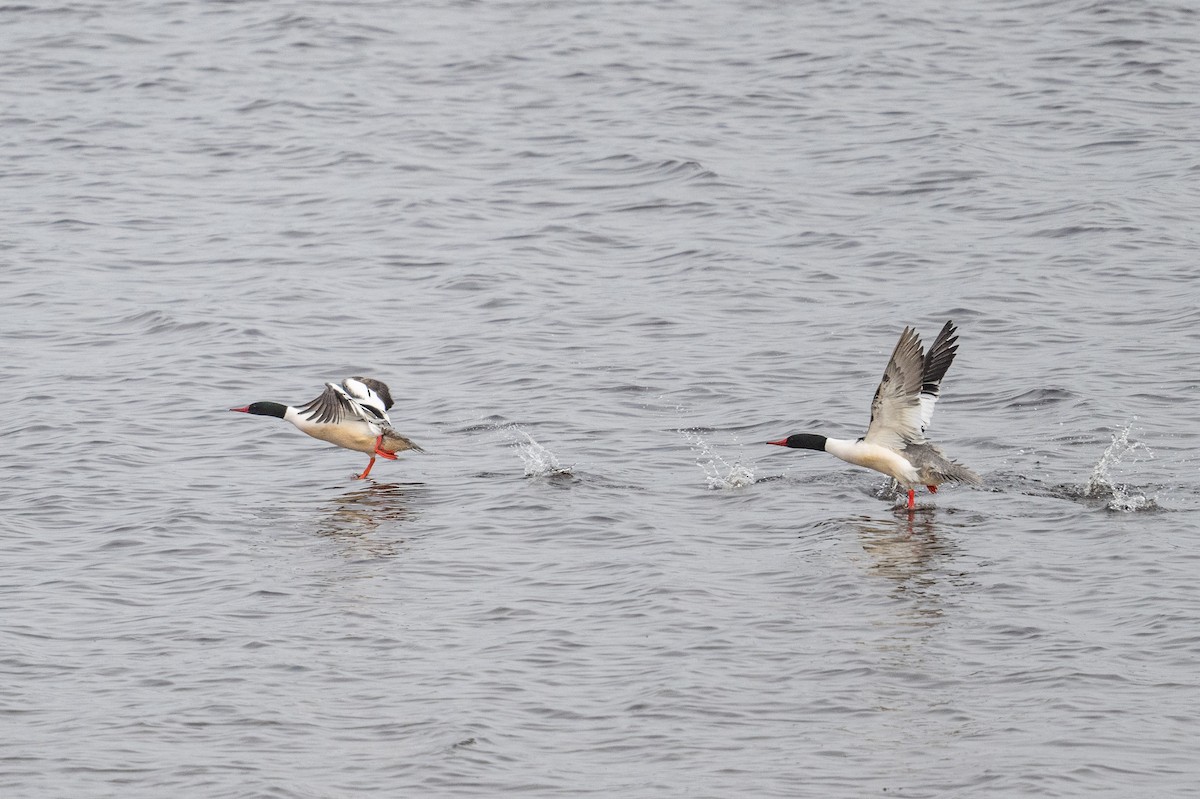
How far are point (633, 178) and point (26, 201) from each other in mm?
8139

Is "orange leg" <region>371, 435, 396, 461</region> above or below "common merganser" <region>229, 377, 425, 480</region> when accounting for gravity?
below

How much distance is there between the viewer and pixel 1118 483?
12023mm

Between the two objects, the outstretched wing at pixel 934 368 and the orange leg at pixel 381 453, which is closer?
the outstretched wing at pixel 934 368

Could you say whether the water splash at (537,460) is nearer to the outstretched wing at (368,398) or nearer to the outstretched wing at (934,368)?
the outstretched wing at (368,398)

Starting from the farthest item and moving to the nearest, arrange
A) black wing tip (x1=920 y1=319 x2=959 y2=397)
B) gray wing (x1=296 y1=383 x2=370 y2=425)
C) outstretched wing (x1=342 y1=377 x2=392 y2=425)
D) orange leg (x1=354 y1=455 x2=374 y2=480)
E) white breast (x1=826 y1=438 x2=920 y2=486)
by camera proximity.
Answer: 1. orange leg (x1=354 y1=455 x2=374 y2=480)
2. outstretched wing (x1=342 y1=377 x2=392 y2=425)
3. gray wing (x1=296 y1=383 x2=370 y2=425)
4. white breast (x1=826 y1=438 x2=920 y2=486)
5. black wing tip (x1=920 y1=319 x2=959 y2=397)

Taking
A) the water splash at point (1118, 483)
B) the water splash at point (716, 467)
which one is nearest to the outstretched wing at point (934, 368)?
the water splash at point (1118, 483)

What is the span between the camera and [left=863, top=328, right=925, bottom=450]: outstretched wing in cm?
1201

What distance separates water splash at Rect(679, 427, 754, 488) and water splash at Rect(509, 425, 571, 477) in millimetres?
1116

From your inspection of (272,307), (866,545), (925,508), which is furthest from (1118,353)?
(272,307)

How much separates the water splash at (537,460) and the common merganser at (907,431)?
1.77m

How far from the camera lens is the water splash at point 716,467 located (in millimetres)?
12552

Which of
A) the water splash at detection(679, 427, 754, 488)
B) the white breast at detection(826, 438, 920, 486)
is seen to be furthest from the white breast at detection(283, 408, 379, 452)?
the white breast at detection(826, 438, 920, 486)

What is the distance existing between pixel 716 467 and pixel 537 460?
1.42 meters

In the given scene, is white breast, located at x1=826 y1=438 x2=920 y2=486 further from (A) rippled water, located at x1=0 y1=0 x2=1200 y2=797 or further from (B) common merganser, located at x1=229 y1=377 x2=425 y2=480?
(B) common merganser, located at x1=229 y1=377 x2=425 y2=480
